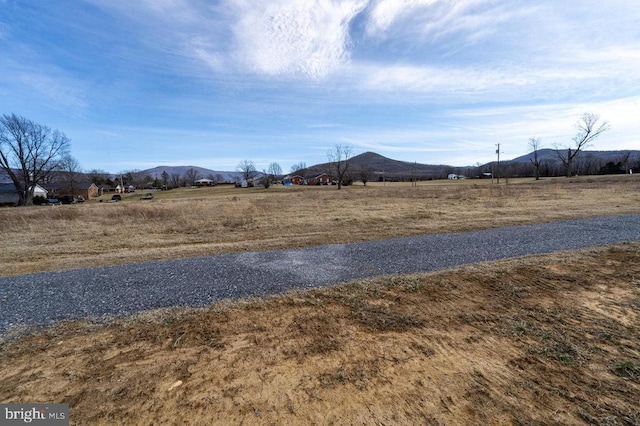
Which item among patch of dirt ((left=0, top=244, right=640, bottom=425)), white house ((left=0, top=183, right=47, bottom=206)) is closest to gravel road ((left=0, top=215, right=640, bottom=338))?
patch of dirt ((left=0, top=244, right=640, bottom=425))

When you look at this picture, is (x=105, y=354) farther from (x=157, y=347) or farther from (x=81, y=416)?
(x=81, y=416)

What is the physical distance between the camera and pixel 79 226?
16.5 metres

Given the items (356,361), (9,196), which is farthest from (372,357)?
(9,196)

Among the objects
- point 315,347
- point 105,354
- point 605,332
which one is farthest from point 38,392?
point 605,332

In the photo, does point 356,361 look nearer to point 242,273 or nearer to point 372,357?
point 372,357

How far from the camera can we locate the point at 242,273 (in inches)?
274

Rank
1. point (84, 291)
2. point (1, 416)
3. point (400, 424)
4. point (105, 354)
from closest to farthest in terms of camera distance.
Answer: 1. point (400, 424)
2. point (1, 416)
3. point (105, 354)
4. point (84, 291)

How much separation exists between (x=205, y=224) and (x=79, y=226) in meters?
7.85

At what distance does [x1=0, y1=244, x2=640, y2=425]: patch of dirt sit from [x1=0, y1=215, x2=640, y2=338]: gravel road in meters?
0.79

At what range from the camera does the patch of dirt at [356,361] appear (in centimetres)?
272

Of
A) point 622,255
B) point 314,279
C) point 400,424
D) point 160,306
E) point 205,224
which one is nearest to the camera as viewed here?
point 400,424

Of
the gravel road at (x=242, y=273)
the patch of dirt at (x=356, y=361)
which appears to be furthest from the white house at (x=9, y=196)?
the patch of dirt at (x=356, y=361)

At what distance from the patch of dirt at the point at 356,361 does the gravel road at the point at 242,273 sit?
31.0 inches

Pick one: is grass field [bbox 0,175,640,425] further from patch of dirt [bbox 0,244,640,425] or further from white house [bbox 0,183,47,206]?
white house [bbox 0,183,47,206]
